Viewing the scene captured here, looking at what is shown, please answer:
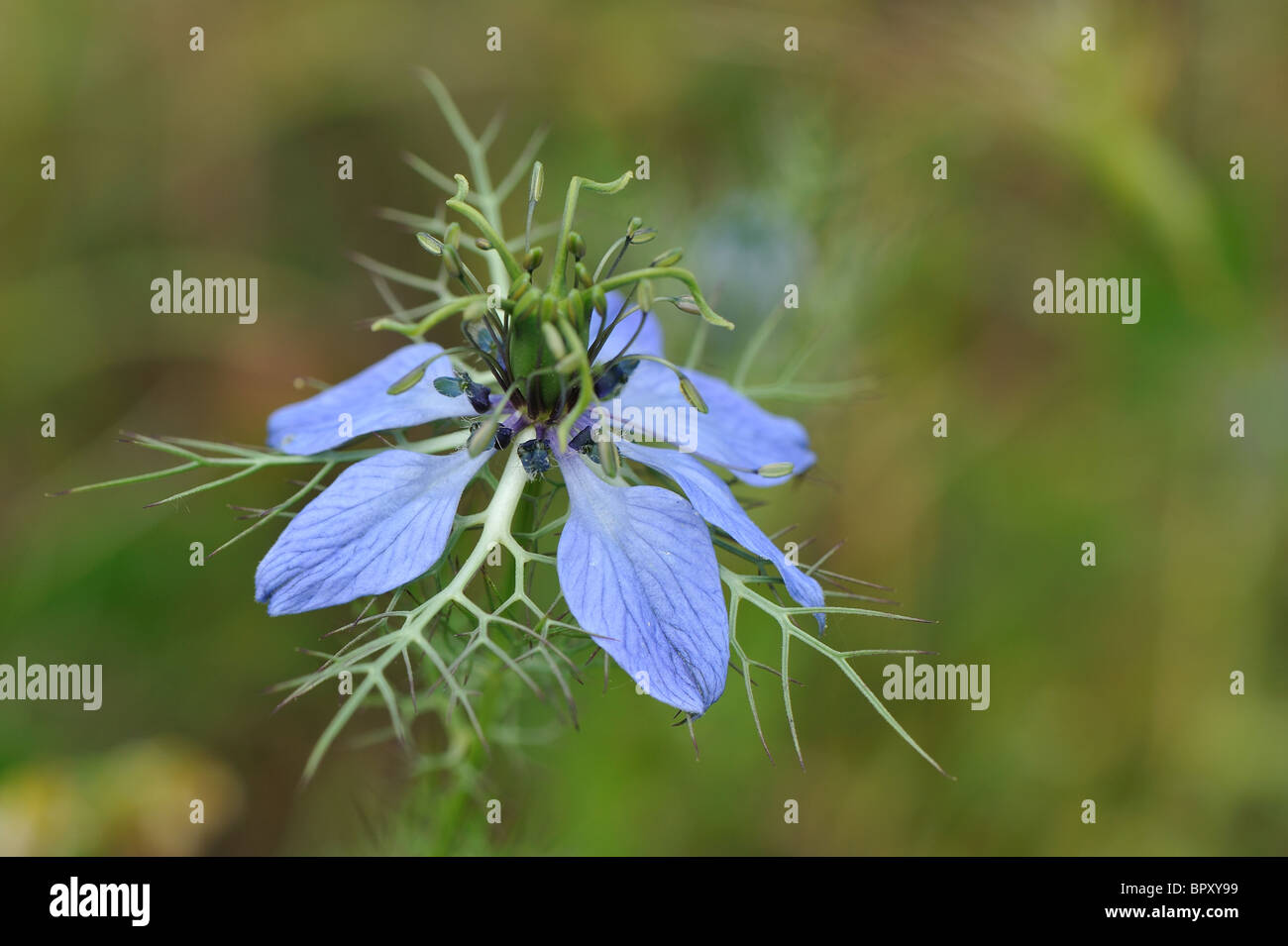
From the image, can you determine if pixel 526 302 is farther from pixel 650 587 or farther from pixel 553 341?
pixel 650 587

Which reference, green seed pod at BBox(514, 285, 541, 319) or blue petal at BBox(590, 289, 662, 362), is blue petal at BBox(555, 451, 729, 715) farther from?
blue petal at BBox(590, 289, 662, 362)

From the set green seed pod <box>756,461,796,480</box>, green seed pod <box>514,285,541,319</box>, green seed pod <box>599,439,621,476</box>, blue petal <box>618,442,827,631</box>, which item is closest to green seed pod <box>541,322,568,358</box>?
green seed pod <box>514,285,541,319</box>

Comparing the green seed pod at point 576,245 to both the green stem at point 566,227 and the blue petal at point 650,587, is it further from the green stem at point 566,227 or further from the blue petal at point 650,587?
the blue petal at point 650,587

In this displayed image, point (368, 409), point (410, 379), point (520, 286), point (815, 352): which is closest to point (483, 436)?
point (410, 379)

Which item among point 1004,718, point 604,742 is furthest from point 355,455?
point 1004,718

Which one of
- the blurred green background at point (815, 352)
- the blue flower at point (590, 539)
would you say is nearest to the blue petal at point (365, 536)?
the blue flower at point (590, 539)

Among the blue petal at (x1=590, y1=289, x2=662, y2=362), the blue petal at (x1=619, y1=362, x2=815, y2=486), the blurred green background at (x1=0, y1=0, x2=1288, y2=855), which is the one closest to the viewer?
the blue petal at (x1=619, y1=362, x2=815, y2=486)

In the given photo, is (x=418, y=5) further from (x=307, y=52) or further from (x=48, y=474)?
(x=48, y=474)

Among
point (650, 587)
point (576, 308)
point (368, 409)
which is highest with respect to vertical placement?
point (576, 308)
